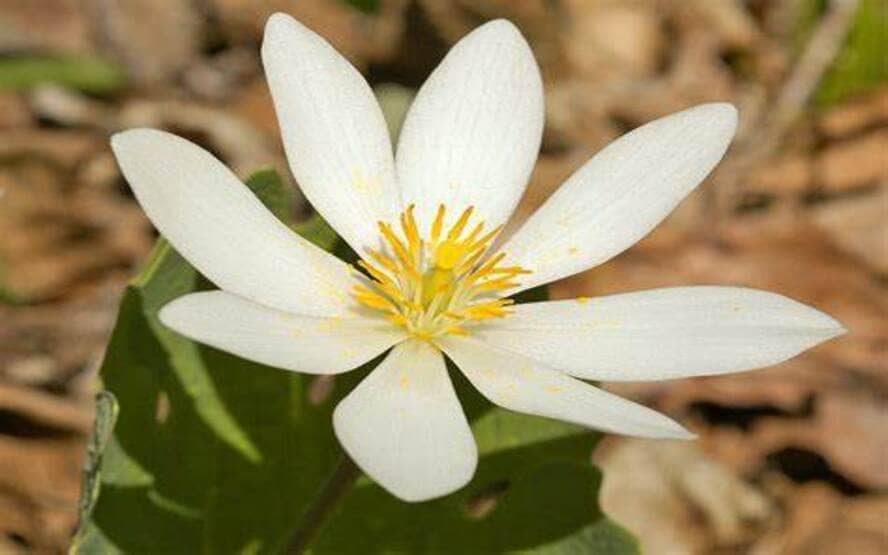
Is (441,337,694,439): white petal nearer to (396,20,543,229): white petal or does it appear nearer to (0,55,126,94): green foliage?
(396,20,543,229): white petal

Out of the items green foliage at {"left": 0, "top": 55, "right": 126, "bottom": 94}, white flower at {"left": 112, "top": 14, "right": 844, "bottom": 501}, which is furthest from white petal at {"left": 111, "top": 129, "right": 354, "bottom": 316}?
green foliage at {"left": 0, "top": 55, "right": 126, "bottom": 94}

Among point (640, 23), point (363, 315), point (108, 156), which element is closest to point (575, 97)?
point (640, 23)

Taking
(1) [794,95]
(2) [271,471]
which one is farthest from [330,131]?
(1) [794,95]

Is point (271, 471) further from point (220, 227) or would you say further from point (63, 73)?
point (63, 73)

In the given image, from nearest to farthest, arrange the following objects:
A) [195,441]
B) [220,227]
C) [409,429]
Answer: [409,429], [220,227], [195,441]

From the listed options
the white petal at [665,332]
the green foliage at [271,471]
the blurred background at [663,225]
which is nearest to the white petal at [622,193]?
the white petal at [665,332]

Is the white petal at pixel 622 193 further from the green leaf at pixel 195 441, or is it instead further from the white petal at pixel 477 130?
the green leaf at pixel 195 441
